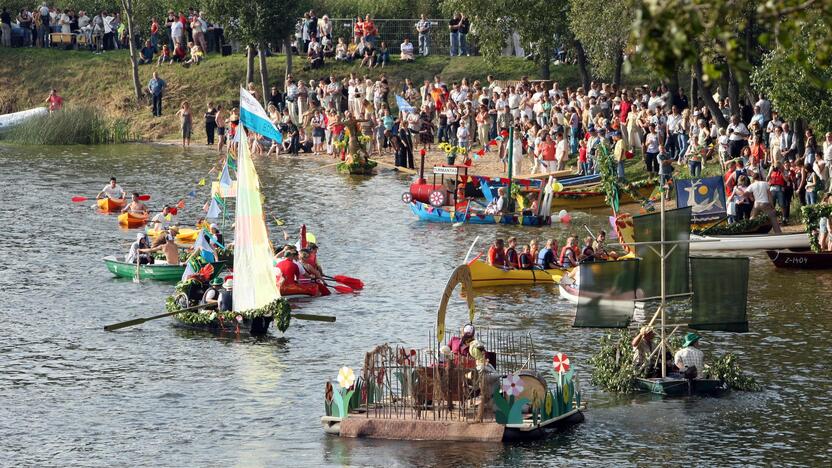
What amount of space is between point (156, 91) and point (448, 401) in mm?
54544

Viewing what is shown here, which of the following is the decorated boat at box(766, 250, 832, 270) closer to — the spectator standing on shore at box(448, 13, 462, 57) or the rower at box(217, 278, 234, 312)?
the rower at box(217, 278, 234, 312)

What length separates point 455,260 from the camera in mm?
43156

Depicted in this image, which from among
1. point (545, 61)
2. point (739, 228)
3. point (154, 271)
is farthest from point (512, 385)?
point (545, 61)

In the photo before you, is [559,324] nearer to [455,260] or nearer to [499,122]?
[455,260]

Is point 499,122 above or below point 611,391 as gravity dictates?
above

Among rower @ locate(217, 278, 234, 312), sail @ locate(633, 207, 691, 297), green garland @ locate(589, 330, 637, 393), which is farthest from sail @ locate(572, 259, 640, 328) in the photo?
rower @ locate(217, 278, 234, 312)

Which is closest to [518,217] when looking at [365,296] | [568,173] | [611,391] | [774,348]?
[568,173]

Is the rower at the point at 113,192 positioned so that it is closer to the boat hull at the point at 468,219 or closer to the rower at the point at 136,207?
the rower at the point at 136,207

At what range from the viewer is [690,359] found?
27969 millimetres

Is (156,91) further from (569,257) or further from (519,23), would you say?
(569,257)

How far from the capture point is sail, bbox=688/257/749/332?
28156 mm

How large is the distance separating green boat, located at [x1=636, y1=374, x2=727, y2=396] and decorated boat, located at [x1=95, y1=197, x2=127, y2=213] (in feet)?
101

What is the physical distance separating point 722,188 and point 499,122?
18848 millimetres

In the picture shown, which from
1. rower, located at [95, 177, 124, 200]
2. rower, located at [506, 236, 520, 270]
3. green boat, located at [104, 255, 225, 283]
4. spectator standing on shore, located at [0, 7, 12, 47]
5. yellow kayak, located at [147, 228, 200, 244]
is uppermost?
spectator standing on shore, located at [0, 7, 12, 47]
